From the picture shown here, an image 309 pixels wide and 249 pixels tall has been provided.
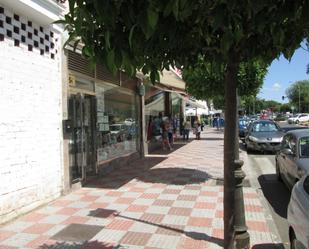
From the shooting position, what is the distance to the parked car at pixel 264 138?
65.8 ft

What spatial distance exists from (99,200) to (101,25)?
246 inches

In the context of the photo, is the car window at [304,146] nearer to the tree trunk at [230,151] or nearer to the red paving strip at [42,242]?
the tree trunk at [230,151]

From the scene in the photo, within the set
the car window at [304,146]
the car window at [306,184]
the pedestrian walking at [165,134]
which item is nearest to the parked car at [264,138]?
the pedestrian walking at [165,134]

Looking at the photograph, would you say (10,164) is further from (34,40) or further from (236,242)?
(236,242)

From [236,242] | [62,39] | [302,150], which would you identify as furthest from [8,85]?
[302,150]

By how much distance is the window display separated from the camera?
41.1ft

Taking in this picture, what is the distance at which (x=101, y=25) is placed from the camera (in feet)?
10.6

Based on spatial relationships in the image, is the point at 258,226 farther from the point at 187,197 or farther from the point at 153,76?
the point at 153,76

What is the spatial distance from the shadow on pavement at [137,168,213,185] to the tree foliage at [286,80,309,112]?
108495 mm

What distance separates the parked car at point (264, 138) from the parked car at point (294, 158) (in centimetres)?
884

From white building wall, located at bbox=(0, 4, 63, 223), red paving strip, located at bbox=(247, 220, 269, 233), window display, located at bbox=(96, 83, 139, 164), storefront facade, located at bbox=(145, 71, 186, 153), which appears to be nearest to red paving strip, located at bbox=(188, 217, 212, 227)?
red paving strip, located at bbox=(247, 220, 269, 233)

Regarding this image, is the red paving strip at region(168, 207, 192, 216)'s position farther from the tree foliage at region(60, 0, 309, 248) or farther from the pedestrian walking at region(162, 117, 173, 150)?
the pedestrian walking at region(162, 117, 173, 150)

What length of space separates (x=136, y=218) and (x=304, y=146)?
4466mm

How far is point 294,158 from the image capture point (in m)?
9.45
